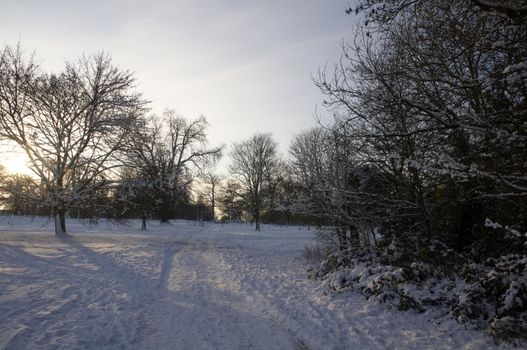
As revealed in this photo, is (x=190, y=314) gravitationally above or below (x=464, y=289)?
below

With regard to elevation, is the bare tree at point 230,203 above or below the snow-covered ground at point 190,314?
above

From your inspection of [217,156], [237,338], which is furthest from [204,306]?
[217,156]

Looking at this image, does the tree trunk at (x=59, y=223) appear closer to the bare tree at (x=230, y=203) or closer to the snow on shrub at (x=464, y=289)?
the snow on shrub at (x=464, y=289)

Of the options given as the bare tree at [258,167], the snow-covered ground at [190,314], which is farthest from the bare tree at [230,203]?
the snow-covered ground at [190,314]

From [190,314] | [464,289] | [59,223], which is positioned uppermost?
[59,223]

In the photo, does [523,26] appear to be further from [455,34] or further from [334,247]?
[334,247]

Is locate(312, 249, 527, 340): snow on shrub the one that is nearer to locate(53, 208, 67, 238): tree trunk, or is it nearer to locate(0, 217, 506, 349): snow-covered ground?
locate(0, 217, 506, 349): snow-covered ground

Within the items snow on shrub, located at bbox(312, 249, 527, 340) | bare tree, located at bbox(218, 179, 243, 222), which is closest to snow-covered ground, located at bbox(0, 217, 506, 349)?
snow on shrub, located at bbox(312, 249, 527, 340)

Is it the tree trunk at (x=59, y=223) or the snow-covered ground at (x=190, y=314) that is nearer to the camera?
the snow-covered ground at (x=190, y=314)

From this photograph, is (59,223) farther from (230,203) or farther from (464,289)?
(230,203)

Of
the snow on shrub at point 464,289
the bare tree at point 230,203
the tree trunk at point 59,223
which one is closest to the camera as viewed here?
the snow on shrub at point 464,289

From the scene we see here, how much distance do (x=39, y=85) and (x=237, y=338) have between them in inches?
732

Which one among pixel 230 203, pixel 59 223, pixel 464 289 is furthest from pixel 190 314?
pixel 230 203

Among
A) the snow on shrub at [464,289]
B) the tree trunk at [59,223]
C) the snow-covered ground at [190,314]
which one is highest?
the tree trunk at [59,223]
